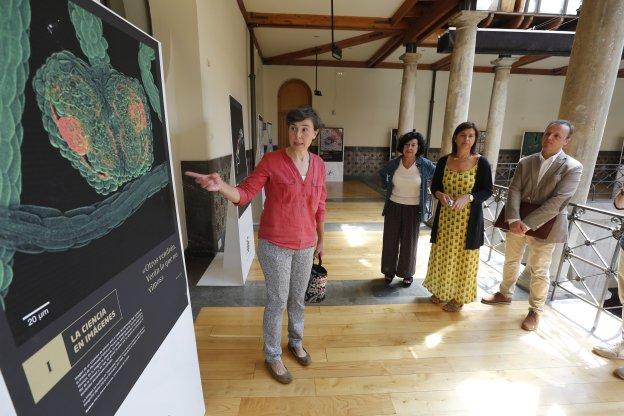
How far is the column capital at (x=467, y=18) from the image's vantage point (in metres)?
4.47

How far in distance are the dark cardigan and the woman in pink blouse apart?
1221mm

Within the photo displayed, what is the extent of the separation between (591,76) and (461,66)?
7.98 ft

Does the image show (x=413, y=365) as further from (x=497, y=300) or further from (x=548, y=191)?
(x=548, y=191)

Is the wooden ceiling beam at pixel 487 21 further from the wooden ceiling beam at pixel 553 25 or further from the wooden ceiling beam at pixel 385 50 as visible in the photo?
the wooden ceiling beam at pixel 385 50

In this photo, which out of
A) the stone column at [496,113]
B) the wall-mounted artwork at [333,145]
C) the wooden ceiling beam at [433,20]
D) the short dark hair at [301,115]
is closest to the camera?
the short dark hair at [301,115]

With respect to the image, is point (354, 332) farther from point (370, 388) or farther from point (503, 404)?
point (503, 404)

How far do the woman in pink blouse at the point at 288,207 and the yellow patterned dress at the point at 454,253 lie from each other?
1239 mm

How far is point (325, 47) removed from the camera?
26.4 ft

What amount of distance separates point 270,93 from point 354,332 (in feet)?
29.4

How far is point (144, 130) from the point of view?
1.13 m

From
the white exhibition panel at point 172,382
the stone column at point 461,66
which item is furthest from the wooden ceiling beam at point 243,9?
the white exhibition panel at point 172,382

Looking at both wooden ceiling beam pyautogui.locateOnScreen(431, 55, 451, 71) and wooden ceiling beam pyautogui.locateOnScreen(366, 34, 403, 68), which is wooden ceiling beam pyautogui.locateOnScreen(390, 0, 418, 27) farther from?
wooden ceiling beam pyautogui.locateOnScreen(431, 55, 451, 71)

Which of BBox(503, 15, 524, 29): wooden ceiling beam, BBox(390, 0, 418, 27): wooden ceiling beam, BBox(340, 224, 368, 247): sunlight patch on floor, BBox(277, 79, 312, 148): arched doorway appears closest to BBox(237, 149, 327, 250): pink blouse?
BBox(340, 224, 368, 247): sunlight patch on floor

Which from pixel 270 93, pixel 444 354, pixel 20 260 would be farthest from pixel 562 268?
pixel 270 93
